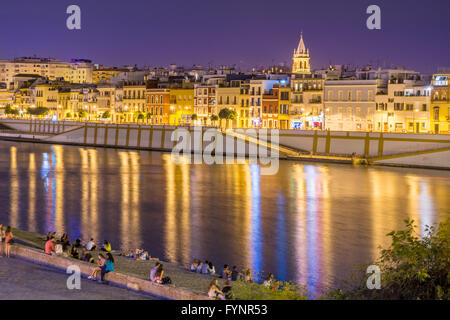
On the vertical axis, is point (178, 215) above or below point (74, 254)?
below

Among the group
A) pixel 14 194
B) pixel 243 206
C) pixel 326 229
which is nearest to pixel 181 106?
pixel 14 194

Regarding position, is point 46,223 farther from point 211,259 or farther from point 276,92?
point 276,92

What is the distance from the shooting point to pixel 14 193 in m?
30.6

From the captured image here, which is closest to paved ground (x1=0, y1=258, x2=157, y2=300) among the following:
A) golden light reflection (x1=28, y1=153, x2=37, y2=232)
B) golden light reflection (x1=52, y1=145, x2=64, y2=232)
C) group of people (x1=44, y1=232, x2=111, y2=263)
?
group of people (x1=44, y1=232, x2=111, y2=263)

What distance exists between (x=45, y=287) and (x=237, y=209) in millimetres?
16226

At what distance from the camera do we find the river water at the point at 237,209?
1833 centimetres

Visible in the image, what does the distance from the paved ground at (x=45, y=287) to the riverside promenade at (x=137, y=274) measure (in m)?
0.16

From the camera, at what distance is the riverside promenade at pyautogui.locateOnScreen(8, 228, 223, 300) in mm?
10586

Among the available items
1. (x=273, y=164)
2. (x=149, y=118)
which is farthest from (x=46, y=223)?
(x=149, y=118)

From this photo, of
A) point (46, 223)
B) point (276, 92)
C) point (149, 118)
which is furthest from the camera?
point (149, 118)

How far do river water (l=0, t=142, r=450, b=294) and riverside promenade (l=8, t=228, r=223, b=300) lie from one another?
2.18 m

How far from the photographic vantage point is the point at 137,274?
1329 cm

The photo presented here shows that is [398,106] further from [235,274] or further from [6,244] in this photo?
[6,244]

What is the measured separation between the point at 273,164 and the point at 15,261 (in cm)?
3656
